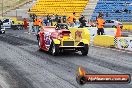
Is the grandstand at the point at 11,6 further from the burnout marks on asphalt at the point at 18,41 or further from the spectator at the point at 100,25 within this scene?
the spectator at the point at 100,25

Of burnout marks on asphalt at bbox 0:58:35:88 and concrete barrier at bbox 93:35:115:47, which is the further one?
concrete barrier at bbox 93:35:115:47

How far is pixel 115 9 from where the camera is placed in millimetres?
54969

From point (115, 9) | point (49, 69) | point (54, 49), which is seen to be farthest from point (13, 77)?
point (115, 9)

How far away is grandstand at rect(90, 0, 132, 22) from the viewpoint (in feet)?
175

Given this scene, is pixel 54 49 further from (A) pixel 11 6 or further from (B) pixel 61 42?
(A) pixel 11 6

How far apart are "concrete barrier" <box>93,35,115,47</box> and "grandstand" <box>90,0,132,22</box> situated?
97.4 feet

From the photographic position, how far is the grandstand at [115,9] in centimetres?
5334

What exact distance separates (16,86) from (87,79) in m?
5.31

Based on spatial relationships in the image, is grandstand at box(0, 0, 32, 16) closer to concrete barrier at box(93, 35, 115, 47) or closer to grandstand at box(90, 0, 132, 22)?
grandstand at box(90, 0, 132, 22)

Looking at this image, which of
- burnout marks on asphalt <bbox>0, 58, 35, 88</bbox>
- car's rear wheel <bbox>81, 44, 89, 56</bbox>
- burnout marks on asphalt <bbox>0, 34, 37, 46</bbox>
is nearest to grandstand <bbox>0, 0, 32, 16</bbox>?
burnout marks on asphalt <bbox>0, 34, 37, 46</bbox>

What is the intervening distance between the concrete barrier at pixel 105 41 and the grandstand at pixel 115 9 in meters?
29.7

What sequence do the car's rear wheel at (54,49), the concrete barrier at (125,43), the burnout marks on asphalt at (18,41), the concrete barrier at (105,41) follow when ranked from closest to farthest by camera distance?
the car's rear wheel at (54,49) → the concrete barrier at (125,43) → the concrete barrier at (105,41) → the burnout marks on asphalt at (18,41)

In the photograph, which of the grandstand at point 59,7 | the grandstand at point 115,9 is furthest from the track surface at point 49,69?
the grandstand at point 59,7

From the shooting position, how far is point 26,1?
69.5 metres
